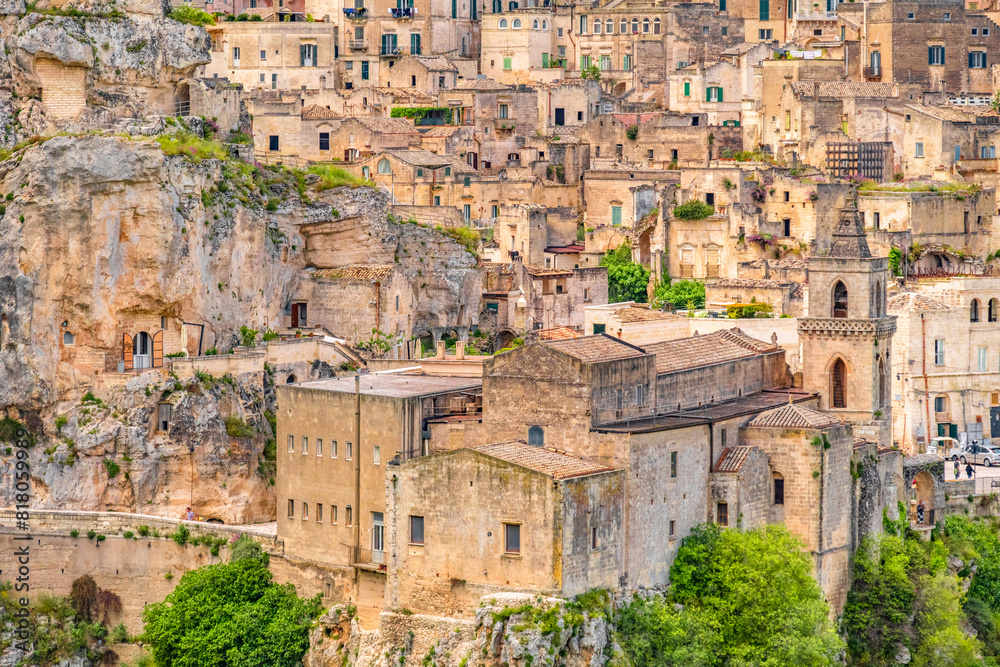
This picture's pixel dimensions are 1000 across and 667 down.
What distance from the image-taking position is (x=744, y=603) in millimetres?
58625

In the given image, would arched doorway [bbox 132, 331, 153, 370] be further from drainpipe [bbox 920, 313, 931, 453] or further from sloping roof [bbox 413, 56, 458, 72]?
sloping roof [bbox 413, 56, 458, 72]

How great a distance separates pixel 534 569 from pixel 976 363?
28.9 meters

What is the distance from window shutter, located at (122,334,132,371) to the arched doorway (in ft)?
0.37

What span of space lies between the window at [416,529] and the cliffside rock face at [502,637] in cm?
170

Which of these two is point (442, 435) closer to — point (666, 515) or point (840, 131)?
point (666, 515)

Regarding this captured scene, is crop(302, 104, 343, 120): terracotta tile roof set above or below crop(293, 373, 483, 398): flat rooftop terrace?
above

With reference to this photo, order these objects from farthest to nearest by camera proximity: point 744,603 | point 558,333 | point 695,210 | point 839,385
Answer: point 695,210 → point 558,333 → point 839,385 → point 744,603

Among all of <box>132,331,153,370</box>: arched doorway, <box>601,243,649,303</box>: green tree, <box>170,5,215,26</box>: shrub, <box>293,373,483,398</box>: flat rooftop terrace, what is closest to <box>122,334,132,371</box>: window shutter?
<box>132,331,153,370</box>: arched doorway

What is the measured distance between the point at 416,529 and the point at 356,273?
2054 cm

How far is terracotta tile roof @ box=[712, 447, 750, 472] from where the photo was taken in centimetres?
5981

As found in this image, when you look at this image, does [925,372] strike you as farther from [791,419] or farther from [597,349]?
[597,349]

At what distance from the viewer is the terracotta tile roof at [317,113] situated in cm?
9106

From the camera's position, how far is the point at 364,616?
196 ft

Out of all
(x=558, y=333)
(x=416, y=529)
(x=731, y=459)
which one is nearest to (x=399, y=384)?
(x=416, y=529)
